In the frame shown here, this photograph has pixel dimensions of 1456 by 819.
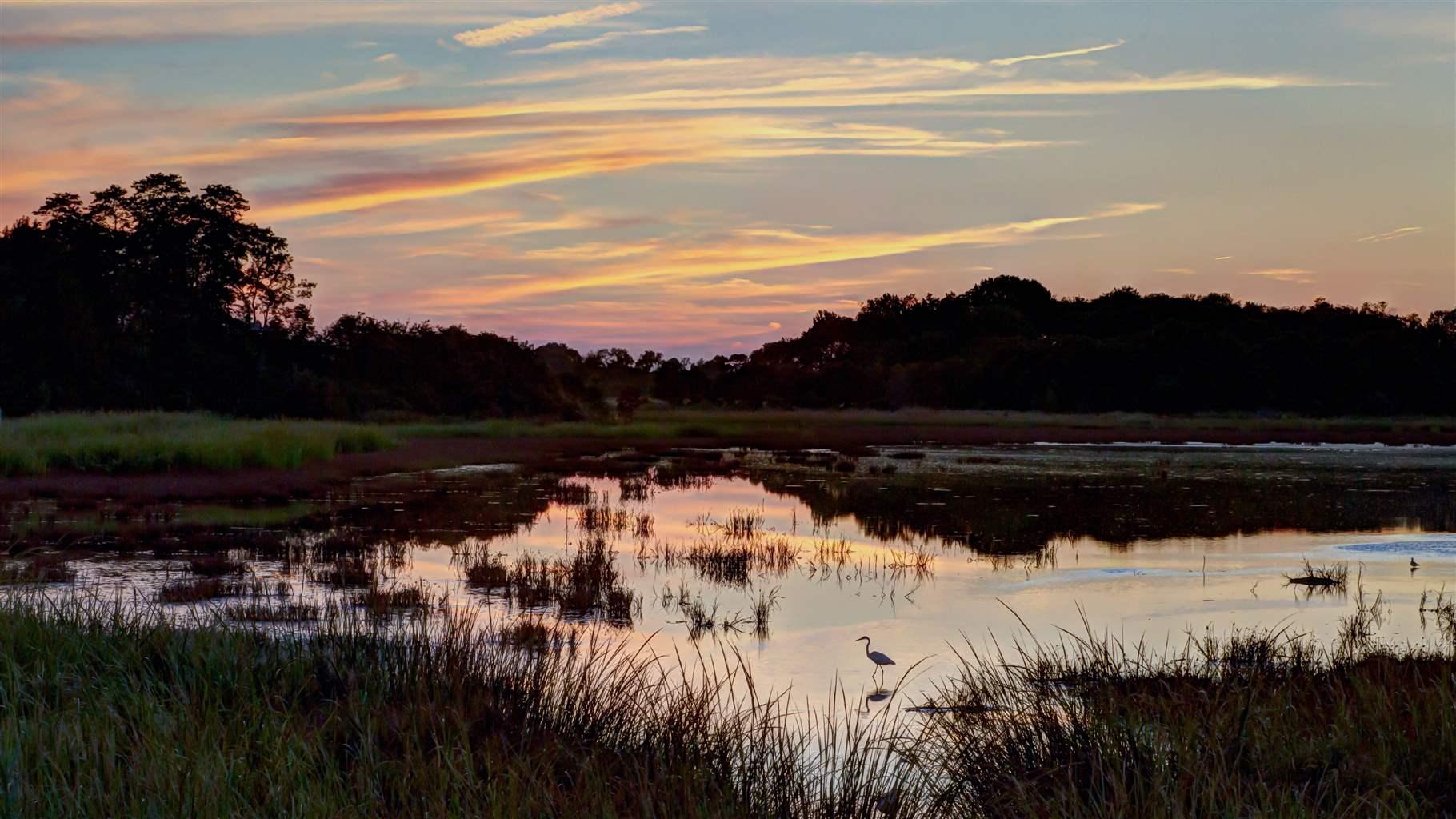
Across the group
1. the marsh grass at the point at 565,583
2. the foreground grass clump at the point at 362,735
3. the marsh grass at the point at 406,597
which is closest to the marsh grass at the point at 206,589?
the marsh grass at the point at 406,597

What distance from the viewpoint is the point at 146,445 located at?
27.0m

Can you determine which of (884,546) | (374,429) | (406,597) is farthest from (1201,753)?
(374,429)

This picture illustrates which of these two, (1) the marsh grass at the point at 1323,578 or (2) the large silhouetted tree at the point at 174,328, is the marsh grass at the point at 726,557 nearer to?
(1) the marsh grass at the point at 1323,578

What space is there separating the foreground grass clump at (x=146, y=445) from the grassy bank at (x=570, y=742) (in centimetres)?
2010

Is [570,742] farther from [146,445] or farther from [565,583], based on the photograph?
[146,445]

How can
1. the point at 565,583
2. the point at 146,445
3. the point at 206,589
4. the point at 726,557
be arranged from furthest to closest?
the point at 146,445, the point at 726,557, the point at 565,583, the point at 206,589

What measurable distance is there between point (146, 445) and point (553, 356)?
8448 centimetres

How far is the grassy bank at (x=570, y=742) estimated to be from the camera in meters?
4.76

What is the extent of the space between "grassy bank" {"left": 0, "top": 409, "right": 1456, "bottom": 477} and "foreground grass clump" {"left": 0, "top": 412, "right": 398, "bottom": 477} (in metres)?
0.03

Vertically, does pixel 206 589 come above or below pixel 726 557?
above

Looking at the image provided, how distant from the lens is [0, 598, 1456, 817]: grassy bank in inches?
187

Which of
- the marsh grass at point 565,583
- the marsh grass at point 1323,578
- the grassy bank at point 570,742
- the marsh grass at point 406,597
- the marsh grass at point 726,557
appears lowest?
the marsh grass at point 1323,578

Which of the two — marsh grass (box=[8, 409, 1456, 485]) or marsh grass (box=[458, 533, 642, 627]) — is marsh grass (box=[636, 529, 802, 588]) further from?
marsh grass (box=[8, 409, 1456, 485])

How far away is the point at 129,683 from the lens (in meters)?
6.48
